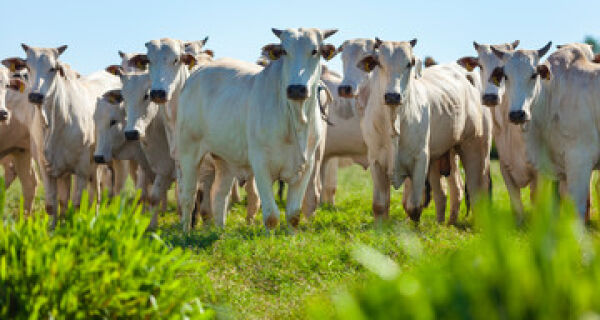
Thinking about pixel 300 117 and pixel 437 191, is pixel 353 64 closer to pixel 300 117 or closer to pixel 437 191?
pixel 437 191

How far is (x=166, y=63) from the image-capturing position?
10.8 metres

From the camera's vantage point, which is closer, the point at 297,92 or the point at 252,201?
the point at 297,92

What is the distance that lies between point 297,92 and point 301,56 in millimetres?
477

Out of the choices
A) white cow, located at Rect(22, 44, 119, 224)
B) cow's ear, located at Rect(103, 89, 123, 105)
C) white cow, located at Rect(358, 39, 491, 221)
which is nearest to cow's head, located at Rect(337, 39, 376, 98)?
white cow, located at Rect(358, 39, 491, 221)

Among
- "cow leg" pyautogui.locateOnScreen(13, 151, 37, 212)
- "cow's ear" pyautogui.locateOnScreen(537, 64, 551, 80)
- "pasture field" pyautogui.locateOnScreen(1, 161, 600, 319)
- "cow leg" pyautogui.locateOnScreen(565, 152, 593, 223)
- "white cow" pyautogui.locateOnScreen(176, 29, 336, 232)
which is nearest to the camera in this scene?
"pasture field" pyautogui.locateOnScreen(1, 161, 600, 319)

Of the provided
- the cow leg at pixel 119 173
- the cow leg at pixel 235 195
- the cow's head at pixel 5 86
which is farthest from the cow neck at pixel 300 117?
the cow leg at pixel 119 173

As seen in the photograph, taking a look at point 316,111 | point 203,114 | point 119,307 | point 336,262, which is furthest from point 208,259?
point 119,307

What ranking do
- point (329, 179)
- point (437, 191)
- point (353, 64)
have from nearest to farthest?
point (437, 191), point (353, 64), point (329, 179)

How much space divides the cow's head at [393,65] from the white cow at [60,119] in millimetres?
4350

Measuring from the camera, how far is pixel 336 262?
23.1 feet

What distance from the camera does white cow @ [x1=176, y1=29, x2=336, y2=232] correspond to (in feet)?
27.4

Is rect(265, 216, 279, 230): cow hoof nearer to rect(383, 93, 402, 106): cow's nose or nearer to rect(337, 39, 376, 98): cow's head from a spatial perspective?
rect(383, 93, 402, 106): cow's nose

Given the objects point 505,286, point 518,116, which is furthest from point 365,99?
point 505,286

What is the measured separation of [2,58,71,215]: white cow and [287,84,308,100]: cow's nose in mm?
4788
